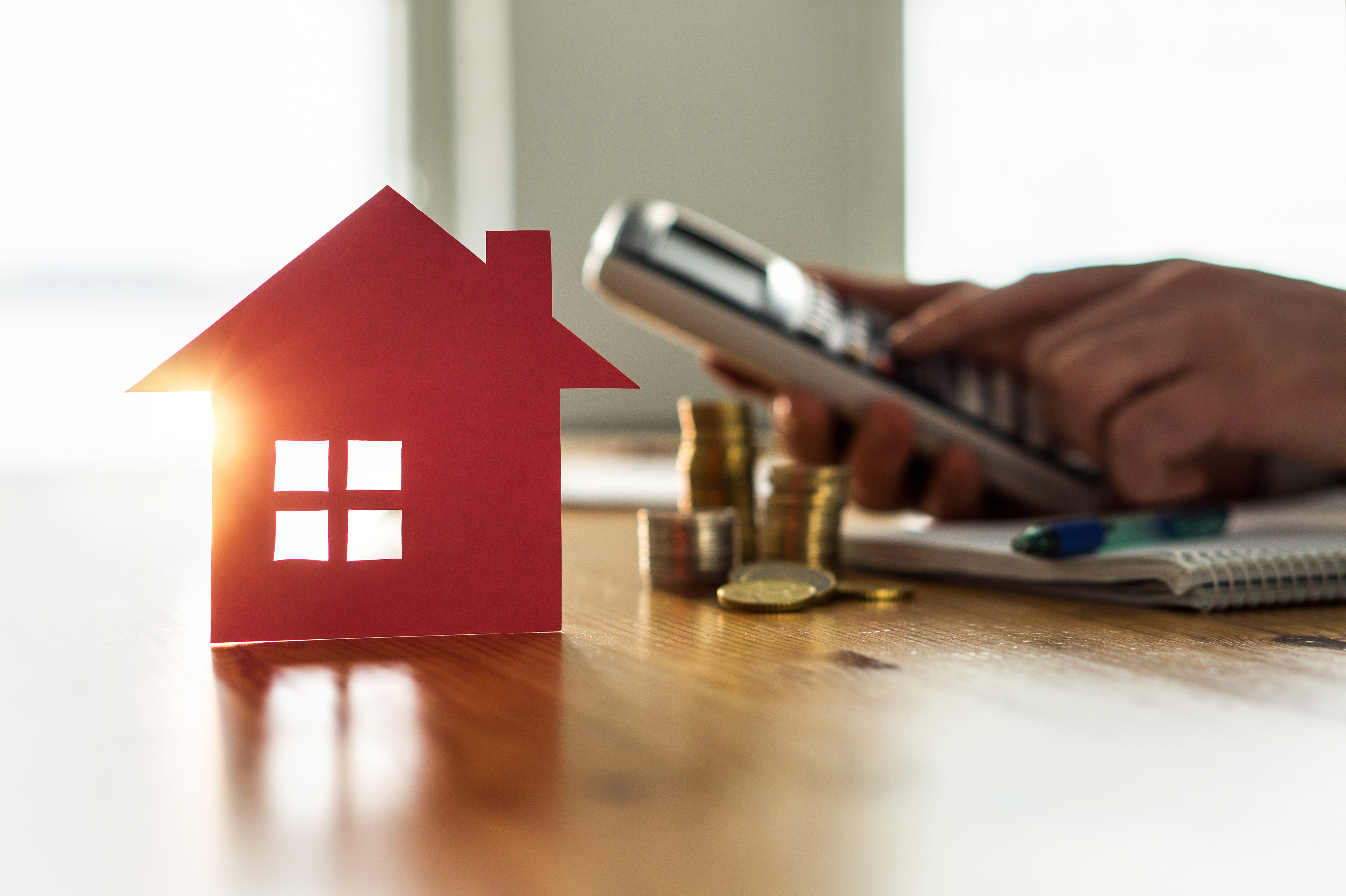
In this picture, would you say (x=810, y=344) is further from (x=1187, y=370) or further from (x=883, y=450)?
(x=1187, y=370)

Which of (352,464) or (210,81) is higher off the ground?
(210,81)

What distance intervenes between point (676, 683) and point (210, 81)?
287cm

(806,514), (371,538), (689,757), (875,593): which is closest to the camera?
(689,757)

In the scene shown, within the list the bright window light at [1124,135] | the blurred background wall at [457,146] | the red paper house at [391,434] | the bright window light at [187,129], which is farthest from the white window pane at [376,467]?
the bright window light at [187,129]

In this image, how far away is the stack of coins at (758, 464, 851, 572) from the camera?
2.10 ft

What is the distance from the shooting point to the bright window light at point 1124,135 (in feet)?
5.74

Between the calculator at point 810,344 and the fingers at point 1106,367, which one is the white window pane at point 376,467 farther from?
the fingers at point 1106,367

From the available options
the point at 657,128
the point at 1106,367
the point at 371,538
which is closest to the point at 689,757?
the point at 371,538

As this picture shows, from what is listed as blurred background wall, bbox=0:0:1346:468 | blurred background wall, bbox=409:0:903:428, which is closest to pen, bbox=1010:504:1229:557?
blurred background wall, bbox=0:0:1346:468

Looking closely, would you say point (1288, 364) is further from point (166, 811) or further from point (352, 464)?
point (166, 811)

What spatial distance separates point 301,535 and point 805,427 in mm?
450

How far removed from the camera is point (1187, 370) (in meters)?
0.78

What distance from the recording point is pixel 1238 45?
1886mm

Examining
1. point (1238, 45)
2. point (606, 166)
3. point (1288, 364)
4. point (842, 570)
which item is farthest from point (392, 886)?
point (606, 166)
